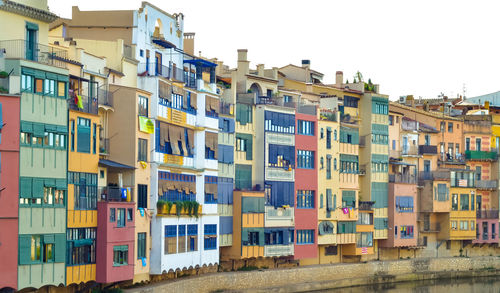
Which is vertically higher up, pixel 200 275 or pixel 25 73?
pixel 25 73

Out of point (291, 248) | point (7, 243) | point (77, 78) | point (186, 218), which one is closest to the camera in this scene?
point (7, 243)

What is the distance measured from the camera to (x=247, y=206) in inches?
2621

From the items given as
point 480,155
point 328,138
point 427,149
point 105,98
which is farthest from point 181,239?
point 480,155

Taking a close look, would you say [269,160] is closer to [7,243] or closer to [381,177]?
[381,177]

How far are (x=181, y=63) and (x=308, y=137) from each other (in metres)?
13.5

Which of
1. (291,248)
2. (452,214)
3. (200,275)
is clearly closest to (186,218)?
(200,275)

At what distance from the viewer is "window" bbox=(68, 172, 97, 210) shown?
47969mm

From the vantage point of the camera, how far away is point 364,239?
81000mm

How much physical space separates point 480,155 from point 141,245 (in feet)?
162

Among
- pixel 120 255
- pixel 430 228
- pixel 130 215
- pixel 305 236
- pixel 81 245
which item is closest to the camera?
pixel 81 245

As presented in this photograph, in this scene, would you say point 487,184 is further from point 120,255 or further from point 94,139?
point 94,139

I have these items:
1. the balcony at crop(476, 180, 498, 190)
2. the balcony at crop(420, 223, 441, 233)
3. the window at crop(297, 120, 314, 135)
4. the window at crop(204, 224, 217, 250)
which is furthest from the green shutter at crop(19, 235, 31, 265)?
the balcony at crop(476, 180, 498, 190)

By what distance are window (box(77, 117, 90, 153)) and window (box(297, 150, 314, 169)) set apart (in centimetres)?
2501

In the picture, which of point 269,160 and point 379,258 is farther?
point 379,258
